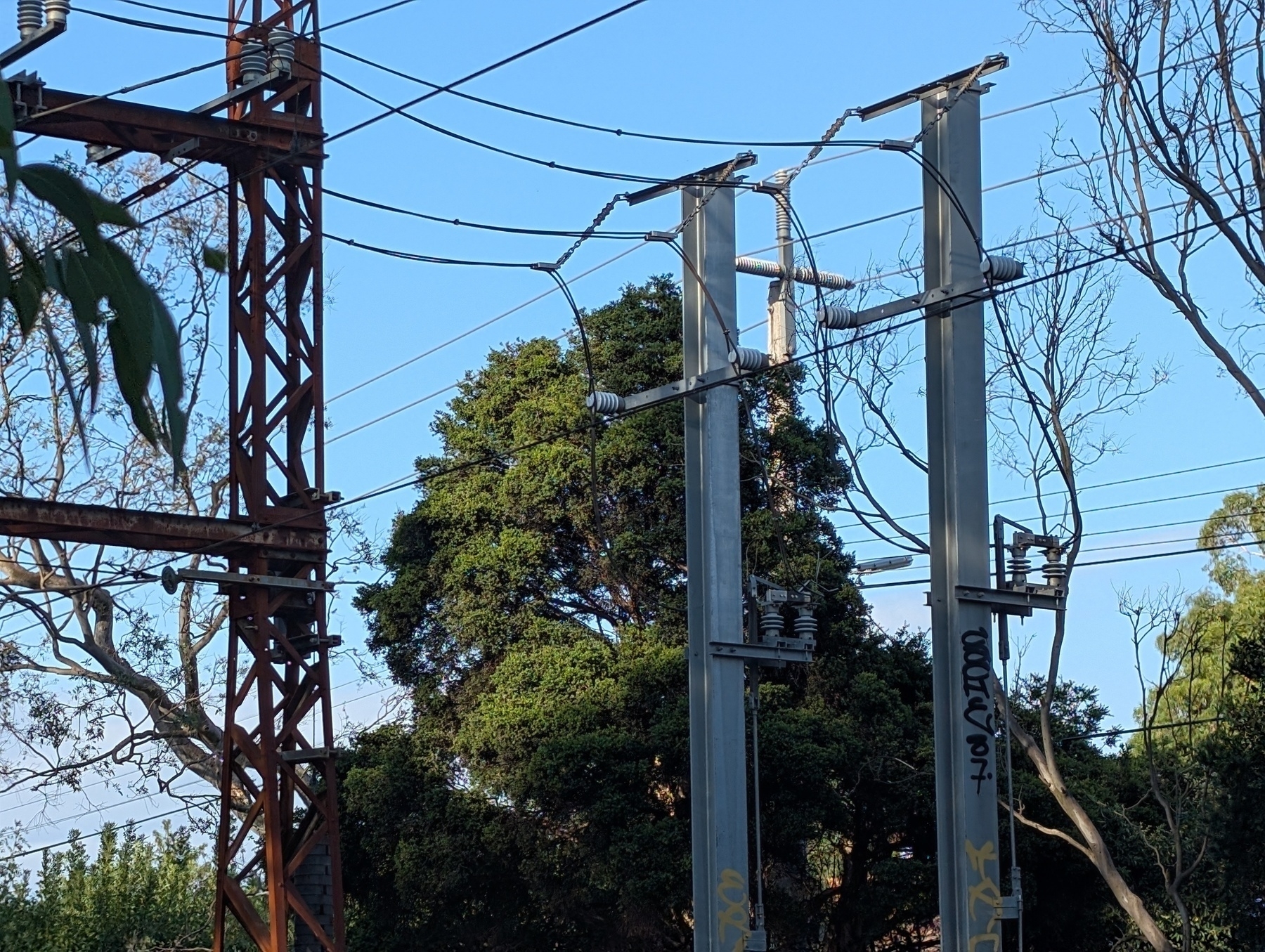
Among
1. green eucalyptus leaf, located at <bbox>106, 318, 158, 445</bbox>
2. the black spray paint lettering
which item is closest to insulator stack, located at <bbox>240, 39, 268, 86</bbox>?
the black spray paint lettering

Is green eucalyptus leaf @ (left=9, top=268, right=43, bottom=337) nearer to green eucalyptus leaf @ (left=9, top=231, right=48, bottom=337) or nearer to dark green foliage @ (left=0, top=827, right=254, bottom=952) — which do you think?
green eucalyptus leaf @ (left=9, top=231, right=48, bottom=337)

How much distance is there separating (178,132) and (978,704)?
342 inches

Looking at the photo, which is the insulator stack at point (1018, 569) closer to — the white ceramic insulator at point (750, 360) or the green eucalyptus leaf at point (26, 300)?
the white ceramic insulator at point (750, 360)

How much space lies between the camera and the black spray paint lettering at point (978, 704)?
1073 centimetres

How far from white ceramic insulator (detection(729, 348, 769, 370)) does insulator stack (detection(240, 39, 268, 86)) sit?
5279 millimetres

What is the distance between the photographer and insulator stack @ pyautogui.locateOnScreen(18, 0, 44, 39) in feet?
37.7

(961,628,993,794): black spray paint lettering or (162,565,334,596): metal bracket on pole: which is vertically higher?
(162,565,334,596): metal bracket on pole

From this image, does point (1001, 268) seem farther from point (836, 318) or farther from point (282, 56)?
point (282, 56)

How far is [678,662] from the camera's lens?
2175cm

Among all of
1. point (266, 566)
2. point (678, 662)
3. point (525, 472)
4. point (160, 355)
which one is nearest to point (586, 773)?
point (678, 662)

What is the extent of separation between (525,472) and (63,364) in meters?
18.2

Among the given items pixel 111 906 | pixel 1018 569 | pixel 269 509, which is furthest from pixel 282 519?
pixel 111 906

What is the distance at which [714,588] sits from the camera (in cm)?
1262

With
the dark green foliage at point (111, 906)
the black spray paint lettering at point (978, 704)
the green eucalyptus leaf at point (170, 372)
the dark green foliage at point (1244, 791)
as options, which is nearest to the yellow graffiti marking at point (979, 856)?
the black spray paint lettering at point (978, 704)
